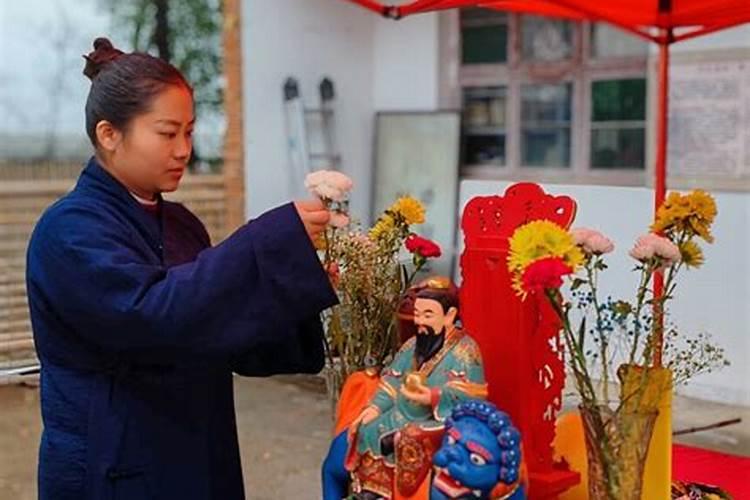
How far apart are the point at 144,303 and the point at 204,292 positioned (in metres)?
0.06

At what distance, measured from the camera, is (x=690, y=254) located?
1.34 meters

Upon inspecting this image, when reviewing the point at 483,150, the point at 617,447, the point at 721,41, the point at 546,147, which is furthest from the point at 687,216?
the point at 483,150

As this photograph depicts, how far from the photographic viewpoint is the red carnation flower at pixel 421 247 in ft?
4.71

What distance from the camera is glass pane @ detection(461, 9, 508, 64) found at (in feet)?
15.7

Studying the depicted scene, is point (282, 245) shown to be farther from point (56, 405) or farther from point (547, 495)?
point (547, 495)

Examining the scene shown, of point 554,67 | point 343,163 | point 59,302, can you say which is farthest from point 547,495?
point 343,163

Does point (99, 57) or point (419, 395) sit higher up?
point (99, 57)

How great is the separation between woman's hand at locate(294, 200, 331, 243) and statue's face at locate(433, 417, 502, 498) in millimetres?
283

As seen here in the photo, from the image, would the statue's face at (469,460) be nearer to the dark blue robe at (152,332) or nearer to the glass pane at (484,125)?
the dark blue robe at (152,332)

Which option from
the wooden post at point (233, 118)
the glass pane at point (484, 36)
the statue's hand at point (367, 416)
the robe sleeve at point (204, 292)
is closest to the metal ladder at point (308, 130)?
the wooden post at point (233, 118)

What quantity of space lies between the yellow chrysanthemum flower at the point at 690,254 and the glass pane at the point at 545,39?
334 centimetres

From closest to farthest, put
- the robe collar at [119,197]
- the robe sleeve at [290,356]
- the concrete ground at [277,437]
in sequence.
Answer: the robe collar at [119,197] < the robe sleeve at [290,356] < the concrete ground at [277,437]

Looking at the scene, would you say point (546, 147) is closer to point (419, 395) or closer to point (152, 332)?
point (419, 395)

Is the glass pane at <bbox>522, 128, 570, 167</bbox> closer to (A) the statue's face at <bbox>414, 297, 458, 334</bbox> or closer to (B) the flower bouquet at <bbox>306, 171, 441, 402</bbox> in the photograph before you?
(B) the flower bouquet at <bbox>306, 171, 441, 402</bbox>
